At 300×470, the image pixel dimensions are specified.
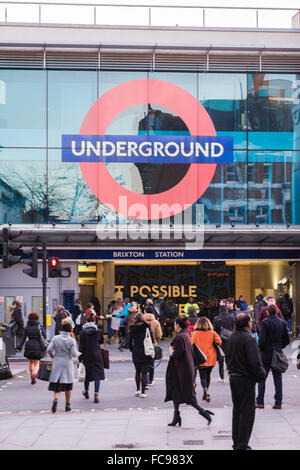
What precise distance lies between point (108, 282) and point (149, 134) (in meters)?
6.44

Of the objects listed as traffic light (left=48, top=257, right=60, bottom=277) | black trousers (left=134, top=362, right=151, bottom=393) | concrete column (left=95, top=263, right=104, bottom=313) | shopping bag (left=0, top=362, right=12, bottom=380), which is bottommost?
shopping bag (left=0, top=362, right=12, bottom=380)

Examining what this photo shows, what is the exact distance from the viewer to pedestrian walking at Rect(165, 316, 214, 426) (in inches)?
471

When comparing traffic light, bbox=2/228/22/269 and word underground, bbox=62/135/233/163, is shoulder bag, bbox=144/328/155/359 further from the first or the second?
word underground, bbox=62/135/233/163

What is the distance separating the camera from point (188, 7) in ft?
106

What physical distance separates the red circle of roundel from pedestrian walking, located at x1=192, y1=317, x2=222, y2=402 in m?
17.1

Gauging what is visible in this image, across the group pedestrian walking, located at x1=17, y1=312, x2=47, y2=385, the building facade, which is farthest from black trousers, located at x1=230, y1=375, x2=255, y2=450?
the building facade

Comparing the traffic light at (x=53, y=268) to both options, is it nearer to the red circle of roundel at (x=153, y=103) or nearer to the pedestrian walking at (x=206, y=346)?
the red circle of roundel at (x=153, y=103)

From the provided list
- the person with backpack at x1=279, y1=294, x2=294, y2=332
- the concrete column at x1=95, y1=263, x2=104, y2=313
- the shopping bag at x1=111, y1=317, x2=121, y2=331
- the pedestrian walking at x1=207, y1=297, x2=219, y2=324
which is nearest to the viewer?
the shopping bag at x1=111, y1=317, x2=121, y2=331

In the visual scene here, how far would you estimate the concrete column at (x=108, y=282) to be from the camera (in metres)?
34.1

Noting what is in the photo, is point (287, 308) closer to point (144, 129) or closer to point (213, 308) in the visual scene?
point (213, 308)

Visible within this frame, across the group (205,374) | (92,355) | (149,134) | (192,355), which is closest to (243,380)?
(192,355)

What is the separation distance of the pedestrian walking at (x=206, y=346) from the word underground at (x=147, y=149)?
58.9ft

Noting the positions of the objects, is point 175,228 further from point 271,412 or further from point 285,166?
point 271,412
